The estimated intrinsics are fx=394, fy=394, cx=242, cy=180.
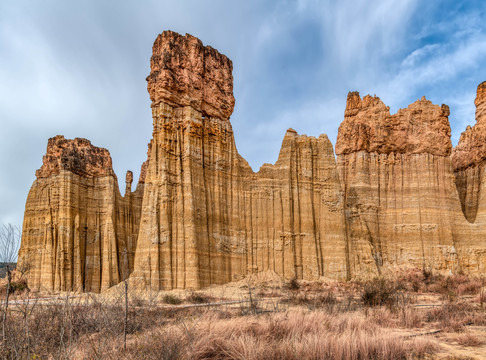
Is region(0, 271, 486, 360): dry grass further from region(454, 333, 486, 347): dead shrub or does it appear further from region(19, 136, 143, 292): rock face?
region(19, 136, 143, 292): rock face

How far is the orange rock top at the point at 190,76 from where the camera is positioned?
94.9 ft

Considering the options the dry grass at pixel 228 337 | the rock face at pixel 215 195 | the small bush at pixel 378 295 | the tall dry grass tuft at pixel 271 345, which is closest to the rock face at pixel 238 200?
the rock face at pixel 215 195

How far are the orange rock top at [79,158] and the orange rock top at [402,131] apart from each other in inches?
941

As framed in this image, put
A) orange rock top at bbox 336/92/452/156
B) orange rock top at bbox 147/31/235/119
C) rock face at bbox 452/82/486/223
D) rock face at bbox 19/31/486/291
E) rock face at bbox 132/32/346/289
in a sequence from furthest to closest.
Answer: rock face at bbox 452/82/486/223
orange rock top at bbox 336/92/452/156
orange rock top at bbox 147/31/235/119
rock face at bbox 19/31/486/291
rock face at bbox 132/32/346/289

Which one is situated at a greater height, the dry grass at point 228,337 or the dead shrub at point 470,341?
the dry grass at point 228,337

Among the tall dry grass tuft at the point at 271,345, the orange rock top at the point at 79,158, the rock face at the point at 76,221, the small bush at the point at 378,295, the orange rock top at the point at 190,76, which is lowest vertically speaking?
the small bush at the point at 378,295

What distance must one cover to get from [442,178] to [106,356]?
37491mm

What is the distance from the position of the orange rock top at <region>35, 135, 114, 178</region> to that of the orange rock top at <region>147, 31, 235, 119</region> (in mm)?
11445

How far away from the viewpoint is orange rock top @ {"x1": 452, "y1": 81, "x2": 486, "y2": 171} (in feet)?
133

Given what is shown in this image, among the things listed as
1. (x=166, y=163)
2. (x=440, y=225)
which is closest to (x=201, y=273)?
(x=166, y=163)

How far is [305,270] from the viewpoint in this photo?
1192 inches

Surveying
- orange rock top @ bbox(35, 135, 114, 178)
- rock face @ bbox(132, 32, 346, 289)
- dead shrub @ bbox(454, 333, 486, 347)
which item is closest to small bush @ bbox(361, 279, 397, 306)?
dead shrub @ bbox(454, 333, 486, 347)

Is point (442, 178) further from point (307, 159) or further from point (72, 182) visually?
point (72, 182)

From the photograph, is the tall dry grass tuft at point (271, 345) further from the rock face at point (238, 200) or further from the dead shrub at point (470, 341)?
the rock face at point (238, 200)
